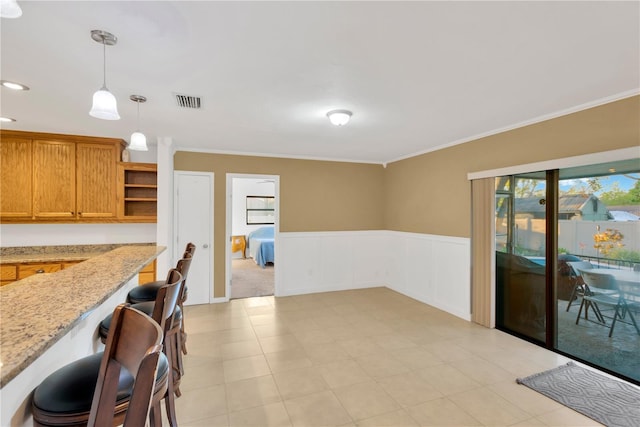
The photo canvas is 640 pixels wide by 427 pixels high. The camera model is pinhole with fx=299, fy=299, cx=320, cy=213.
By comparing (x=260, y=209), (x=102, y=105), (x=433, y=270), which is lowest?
(x=433, y=270)

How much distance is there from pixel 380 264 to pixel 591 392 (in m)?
3.64

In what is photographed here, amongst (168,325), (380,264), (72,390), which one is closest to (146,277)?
(168,325)

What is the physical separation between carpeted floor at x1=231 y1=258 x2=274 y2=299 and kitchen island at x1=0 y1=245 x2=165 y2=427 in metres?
3.59

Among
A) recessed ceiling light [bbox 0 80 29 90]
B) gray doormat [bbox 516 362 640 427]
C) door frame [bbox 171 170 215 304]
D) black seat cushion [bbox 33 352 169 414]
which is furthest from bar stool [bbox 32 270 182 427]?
door frame [bbox 171 170 215 304]

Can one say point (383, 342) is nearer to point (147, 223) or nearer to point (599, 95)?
point (599, 95)

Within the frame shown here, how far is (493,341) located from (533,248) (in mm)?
1160

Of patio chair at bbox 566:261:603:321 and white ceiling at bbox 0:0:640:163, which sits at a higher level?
white ceiling at bbox 0:0:640:163

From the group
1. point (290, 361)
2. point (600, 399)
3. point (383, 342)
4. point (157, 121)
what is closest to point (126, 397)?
point (290, 361)

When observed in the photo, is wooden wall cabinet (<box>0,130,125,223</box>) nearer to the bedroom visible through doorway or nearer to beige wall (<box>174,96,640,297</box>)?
beige wall (<box>174,96,640,297</box>)

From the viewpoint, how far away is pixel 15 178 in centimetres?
376

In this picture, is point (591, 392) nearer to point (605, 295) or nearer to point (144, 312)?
point (605, 295)

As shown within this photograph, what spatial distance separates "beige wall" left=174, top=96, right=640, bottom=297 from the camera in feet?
9.25

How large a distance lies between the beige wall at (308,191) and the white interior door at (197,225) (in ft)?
0.32

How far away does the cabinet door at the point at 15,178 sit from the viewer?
373cm
